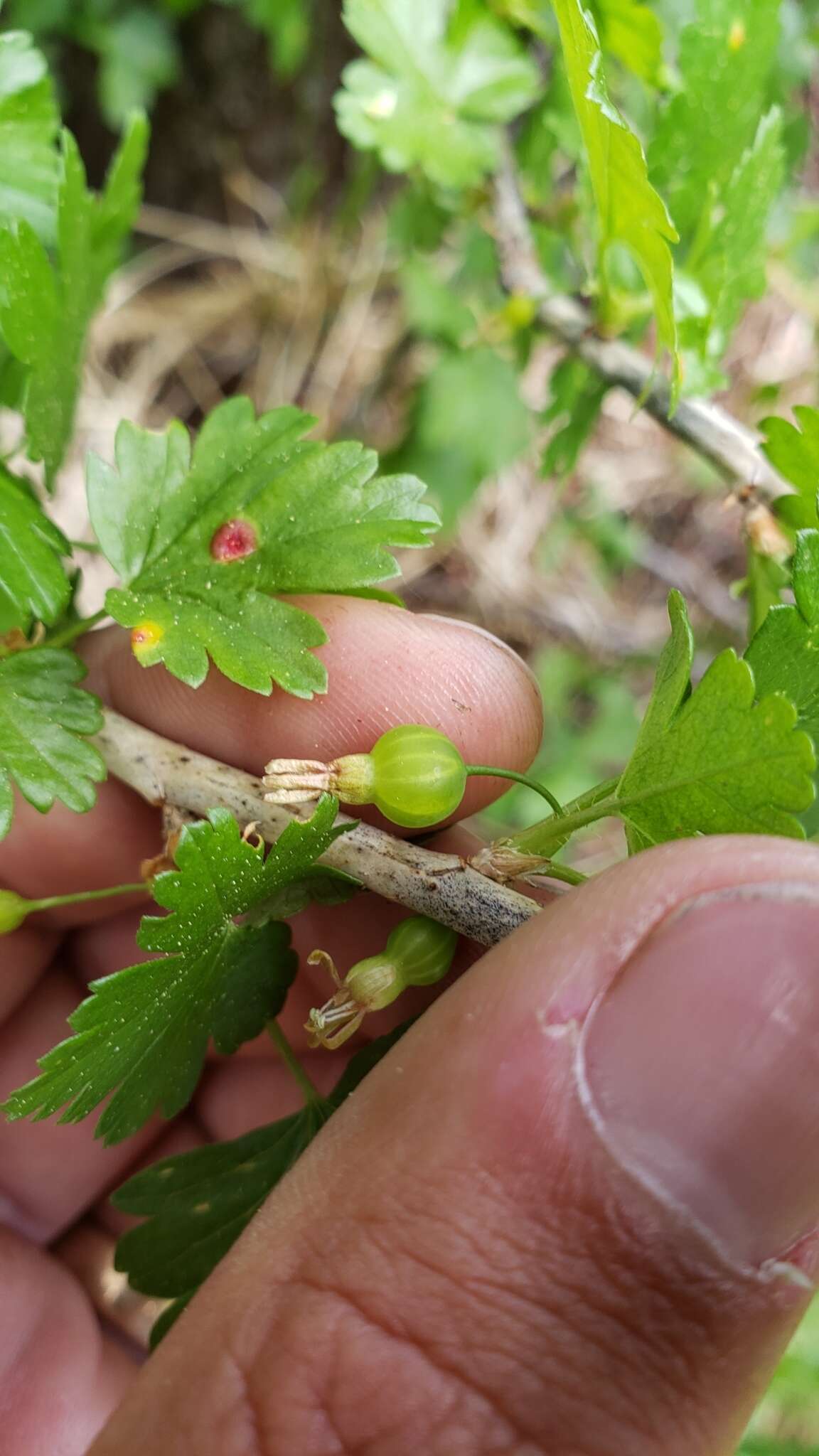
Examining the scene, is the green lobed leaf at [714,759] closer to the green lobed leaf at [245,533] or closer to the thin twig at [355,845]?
the thin twig at [355,845]

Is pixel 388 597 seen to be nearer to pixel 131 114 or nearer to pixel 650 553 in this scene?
pixel 131 114

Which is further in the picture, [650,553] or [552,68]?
[650,553]

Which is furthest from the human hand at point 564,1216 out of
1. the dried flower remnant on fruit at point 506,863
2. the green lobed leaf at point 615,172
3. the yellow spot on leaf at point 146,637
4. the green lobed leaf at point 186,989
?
the green lobed leaf at point 615,172

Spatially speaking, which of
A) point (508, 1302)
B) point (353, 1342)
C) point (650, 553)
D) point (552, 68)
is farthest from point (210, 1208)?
point (650, 553)

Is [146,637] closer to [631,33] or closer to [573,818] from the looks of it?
[573,818]

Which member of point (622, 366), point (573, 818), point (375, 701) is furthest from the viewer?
point (622, 366)

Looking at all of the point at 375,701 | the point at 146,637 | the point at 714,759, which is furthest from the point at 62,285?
the point at 714,759
